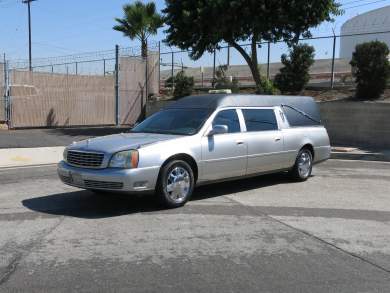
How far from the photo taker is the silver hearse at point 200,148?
26.0ft

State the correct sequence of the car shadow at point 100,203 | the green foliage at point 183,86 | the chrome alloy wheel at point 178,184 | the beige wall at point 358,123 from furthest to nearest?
the green foliage at point 183,86
the beige wall at point 358,123
the chrome alloy wheel at point 178,184
the car shadow at point 100,203

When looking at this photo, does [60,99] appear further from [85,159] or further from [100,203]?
[85,159]

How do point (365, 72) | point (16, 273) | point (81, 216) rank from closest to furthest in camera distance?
point (16, 273) → point (81, 216) → point (365, 72)

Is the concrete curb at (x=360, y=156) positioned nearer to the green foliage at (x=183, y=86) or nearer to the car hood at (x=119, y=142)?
the car hood at (x=119, y=142)

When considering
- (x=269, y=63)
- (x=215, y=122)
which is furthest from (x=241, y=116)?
(x=269, y=63)

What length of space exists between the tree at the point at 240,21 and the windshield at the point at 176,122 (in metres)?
12.0

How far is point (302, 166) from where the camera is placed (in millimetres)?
11148

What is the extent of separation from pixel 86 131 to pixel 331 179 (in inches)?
528

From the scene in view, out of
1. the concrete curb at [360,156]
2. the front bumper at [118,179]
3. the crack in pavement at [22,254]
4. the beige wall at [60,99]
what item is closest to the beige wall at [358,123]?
the concrete curb at [360,156]

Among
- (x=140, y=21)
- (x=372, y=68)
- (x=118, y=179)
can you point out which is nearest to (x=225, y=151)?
(x=118, y=179)

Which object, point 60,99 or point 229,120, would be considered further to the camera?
point 60,99

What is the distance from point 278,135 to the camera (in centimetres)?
1045

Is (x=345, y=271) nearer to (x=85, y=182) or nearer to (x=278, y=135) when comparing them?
(x=85, y=182)

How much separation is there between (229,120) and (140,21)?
2417 centimetres
